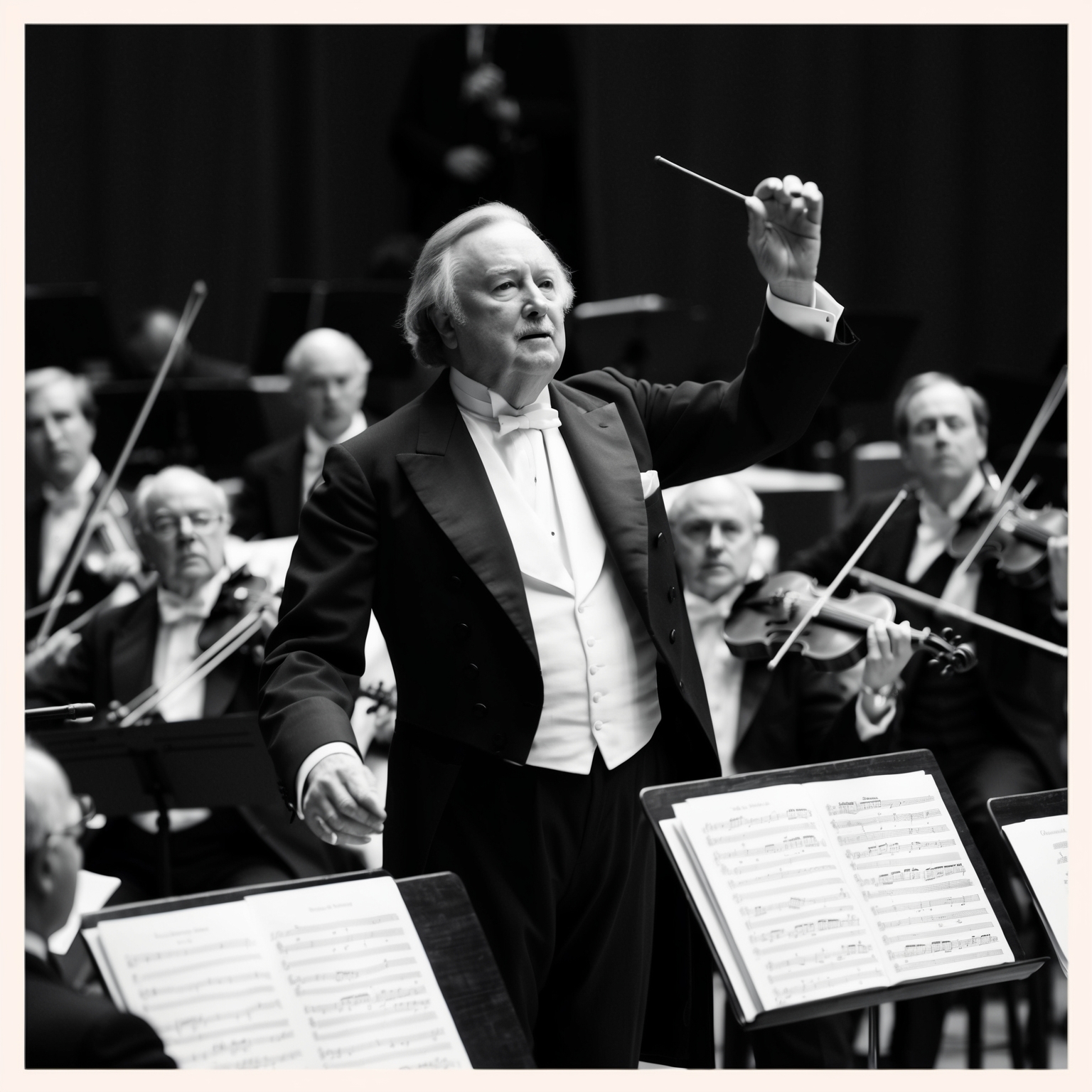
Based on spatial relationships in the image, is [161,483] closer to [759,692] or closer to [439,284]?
[759,692]

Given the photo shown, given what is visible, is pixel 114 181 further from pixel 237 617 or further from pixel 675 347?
pixel 237 617

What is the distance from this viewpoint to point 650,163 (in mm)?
7684

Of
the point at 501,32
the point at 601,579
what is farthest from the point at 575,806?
the point at 501,32

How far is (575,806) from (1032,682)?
1.97m

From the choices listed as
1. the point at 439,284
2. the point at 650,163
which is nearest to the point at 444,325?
the point at 439,284

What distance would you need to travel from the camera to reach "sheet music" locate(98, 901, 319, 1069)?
142 cm

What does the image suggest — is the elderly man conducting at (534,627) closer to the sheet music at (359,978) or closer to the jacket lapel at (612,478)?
the jacket lapel at (612,478)

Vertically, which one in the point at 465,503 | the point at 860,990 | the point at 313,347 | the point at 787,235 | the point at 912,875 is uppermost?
the point at 313,347

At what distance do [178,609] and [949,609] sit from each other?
1.83 m

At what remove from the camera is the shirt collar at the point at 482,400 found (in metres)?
1.94

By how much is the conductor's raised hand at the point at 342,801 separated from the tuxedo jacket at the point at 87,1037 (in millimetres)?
299

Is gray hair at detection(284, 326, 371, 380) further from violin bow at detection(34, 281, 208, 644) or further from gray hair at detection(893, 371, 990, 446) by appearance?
gray hair at detection(893, 371, 990, 446)

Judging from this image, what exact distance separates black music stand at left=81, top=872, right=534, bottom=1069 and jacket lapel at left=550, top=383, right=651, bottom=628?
45 cm

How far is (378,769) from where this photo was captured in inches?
130
